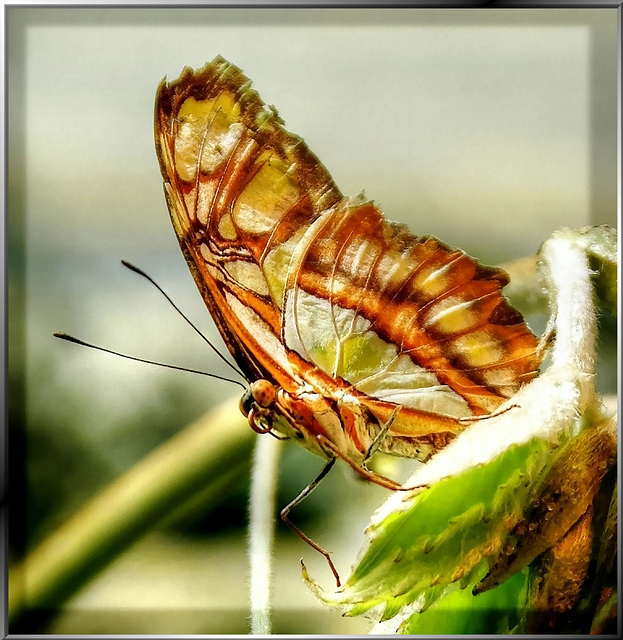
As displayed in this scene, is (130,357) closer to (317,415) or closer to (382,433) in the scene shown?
(317,415)

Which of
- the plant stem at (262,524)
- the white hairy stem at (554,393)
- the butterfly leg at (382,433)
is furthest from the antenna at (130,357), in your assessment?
the white hairy stem at (554,393)

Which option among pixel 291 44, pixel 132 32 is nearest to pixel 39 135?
pixel 132 32

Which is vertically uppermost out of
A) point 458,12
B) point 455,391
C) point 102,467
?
point 458,12

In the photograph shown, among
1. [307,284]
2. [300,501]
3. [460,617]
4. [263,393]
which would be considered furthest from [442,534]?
[307,284]

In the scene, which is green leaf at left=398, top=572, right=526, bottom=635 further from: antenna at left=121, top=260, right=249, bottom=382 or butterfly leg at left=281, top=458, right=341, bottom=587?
antenna at left=121, top=260, right=249, bottom=382

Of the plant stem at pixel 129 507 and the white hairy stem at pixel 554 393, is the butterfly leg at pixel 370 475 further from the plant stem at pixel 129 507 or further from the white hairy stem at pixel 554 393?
the plant stem at pixel 129 507

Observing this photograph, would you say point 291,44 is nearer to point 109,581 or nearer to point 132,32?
point 132,32

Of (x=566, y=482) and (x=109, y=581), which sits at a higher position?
(x=566, y=482)
